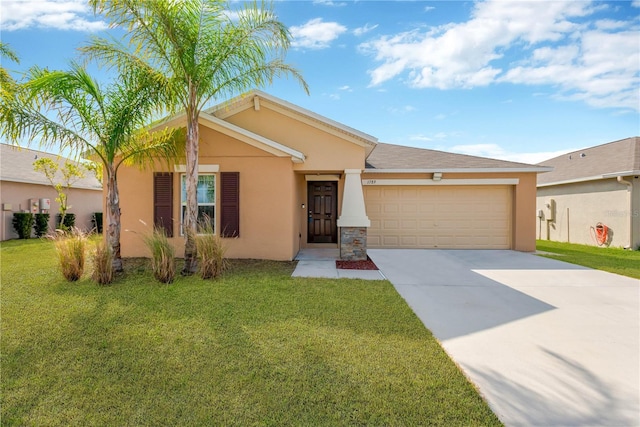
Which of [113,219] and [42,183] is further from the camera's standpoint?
[42,183]

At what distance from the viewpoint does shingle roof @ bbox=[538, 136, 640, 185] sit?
43.4 feet

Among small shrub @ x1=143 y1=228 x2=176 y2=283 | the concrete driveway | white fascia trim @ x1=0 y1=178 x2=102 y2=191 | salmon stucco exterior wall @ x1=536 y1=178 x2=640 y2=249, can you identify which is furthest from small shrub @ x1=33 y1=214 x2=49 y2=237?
salmon stucco exterior wall @ x1=536 y1=178 x2=640 y2=249

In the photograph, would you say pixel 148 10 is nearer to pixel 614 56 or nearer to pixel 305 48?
pixel 305 48

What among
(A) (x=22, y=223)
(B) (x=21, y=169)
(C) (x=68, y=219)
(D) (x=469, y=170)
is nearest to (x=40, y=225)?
(A) (x=22, y=223)

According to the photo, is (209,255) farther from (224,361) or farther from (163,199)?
(224,361)

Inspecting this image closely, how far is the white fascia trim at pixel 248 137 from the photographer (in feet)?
28.3

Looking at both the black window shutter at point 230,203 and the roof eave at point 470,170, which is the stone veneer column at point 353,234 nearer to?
the roof eave at point 470,170

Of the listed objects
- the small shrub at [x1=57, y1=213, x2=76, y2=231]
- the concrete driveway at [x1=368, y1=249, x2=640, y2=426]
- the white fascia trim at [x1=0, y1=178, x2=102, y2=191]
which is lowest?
the concrete driveway at [x1=368, y1=249, x2=640, y2=426]

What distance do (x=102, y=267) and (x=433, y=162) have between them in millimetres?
11212

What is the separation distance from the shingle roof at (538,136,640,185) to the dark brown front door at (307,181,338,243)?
12.2 meters

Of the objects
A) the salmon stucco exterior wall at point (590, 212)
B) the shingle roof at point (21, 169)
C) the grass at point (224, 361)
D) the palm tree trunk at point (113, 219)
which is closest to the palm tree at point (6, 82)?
the palm tree trunk at point (113, 219)

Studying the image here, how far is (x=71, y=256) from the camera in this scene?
6.56 meters

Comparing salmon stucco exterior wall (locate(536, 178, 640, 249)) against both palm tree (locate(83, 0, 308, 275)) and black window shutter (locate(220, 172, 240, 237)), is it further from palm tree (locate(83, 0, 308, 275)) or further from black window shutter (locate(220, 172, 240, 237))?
black window shutter (locate(220, 172, 240, 237))

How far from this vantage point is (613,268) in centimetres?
847
